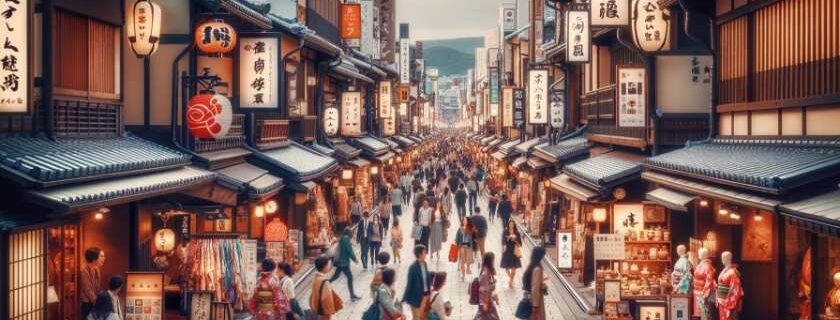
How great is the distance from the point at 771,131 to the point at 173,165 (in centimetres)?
1129

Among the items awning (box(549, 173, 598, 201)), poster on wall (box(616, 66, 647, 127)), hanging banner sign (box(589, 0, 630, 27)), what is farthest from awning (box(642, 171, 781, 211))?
hanging banner sign (box(589, 0, 630, 27))

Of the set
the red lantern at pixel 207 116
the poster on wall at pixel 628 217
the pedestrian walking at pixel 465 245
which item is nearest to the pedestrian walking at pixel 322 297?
the red lantern at pixel 207 116

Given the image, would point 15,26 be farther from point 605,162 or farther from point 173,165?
point 605,162

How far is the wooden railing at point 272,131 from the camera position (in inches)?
1084

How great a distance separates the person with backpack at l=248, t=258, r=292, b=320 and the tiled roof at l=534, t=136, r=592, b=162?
49.8 feet

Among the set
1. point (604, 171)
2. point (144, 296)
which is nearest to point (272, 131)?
point (604, 171)

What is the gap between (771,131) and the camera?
16969 mm

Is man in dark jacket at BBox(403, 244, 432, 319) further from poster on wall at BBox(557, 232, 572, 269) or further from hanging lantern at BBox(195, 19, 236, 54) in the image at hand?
poster on wall at BBox(557, 232, 572, 269)

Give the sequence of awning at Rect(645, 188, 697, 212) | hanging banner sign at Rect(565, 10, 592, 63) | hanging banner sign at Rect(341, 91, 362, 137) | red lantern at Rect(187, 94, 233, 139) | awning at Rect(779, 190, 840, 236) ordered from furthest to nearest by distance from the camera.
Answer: hanging banner sign at Rect(341, 91, 362, 137)
hanging banner sign at Rect(565, 10, 592, 63)
red lantern at Rect(187, 94, 233, 139)
awning at Rect(645, 188, 697, 212)
awning at Rect(779, 190, 840, 236)

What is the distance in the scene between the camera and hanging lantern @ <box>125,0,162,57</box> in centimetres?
1780

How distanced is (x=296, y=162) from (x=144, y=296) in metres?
12.8

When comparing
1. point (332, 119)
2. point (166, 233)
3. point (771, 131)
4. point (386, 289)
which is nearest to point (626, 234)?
point (771, 131)

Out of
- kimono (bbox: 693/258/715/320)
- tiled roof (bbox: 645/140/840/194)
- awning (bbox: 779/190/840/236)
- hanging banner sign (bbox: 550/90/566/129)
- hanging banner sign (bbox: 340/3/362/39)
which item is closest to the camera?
awning (bbox: 779/190/840/236)

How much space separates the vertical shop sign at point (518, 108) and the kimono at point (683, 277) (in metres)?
32.9
